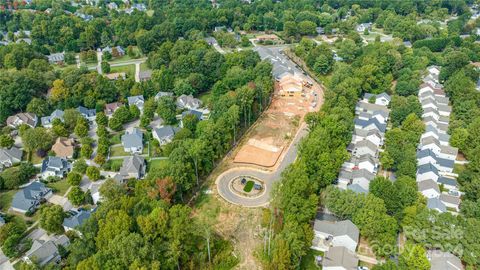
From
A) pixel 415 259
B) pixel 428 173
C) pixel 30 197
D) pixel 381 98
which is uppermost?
pixel 381 98

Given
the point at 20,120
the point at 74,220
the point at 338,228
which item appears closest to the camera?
the point at 338,228

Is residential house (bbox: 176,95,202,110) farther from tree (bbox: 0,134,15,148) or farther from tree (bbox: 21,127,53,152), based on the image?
tree (bbox: 0,134,15,148)

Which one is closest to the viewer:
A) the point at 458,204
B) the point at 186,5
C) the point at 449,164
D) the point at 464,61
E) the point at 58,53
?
the point at 458,204

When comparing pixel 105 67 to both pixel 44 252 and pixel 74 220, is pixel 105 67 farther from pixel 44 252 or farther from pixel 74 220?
pixel 44 252

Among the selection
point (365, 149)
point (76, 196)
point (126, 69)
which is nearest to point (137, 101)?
point (126, 69)

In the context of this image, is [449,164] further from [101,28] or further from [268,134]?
[101,28]

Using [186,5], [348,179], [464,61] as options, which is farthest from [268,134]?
[186,5]

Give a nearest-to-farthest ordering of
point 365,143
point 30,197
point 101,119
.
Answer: point 30,197 → point 365,143 → point 101,119
